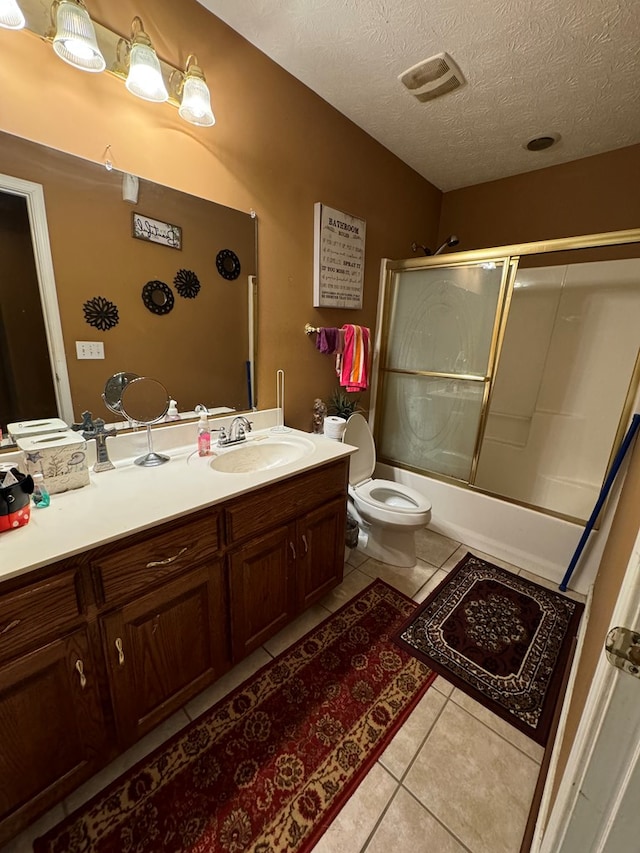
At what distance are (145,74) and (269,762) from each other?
7.42 ft

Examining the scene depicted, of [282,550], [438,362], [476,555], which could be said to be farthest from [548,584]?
[282,550]

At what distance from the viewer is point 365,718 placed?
1.25 m

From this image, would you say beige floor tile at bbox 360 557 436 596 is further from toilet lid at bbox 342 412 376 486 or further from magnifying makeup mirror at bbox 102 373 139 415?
magnifying makeup mirror at bbox 102 373 139 415

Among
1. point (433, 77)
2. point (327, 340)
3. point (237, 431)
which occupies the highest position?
point (433, 77)

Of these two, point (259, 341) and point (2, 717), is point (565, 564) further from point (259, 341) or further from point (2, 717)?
point (2, 717)

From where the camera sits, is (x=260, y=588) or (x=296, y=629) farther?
(x=296, y=629)

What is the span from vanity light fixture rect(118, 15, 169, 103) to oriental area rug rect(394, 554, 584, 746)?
91.8 inches

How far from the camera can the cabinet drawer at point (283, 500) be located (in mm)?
1178

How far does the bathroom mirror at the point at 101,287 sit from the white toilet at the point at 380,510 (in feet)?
3.17

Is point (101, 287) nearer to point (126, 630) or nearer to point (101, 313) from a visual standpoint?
point (101, 313)

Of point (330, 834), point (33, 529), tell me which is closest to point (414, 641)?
point (330, 834)

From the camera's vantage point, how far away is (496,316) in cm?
213

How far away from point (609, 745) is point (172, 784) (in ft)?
3.95

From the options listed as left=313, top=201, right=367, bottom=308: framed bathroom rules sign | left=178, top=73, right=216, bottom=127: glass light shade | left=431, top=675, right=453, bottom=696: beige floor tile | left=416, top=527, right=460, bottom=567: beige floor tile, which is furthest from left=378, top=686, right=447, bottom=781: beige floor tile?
left=178, top=73, right=216, bottom=127: glass light shade
